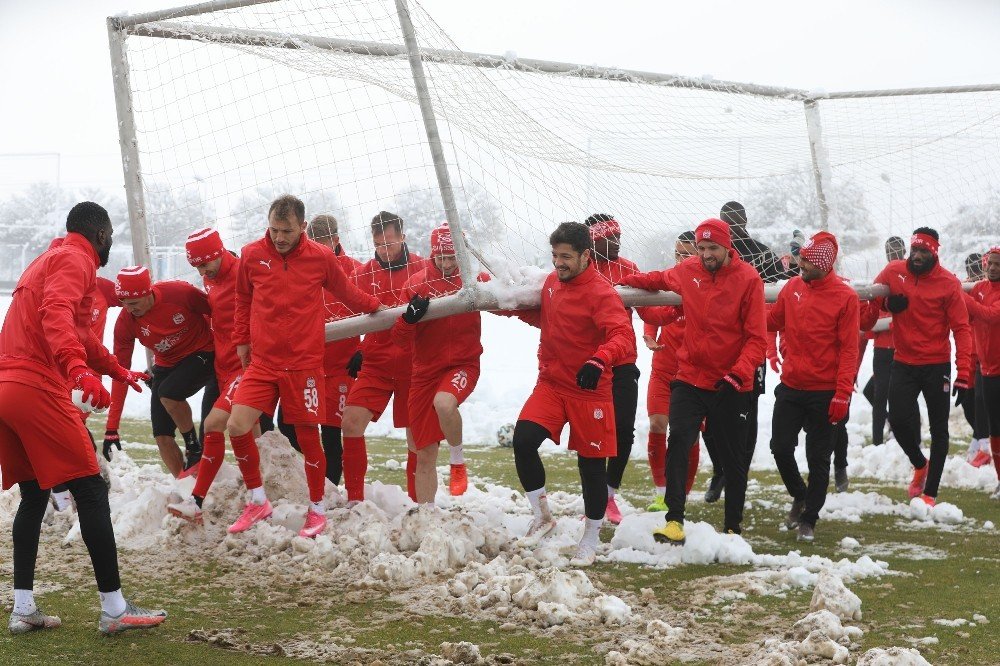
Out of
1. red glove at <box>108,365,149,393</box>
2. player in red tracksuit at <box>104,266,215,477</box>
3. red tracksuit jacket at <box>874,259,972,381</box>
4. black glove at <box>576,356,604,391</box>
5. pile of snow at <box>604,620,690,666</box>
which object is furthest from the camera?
red tracksuit jacket at <box>874,259,972,381</box>

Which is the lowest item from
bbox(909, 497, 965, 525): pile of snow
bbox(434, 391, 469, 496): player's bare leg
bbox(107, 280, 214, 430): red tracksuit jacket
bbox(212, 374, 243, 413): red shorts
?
bbox(909, 497, 965, 525): pile of snow

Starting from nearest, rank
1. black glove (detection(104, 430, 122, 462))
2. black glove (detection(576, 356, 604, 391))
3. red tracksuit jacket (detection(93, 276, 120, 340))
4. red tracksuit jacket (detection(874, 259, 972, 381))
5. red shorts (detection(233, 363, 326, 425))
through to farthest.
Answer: black glove (detection(576, 356, 604, 391))
red shorts (detection(233, 363, 326, 425))
red tracksuit jacket (detection(93, 276, 120, 340))
black glove (detection(104, 430, 122, 462))
red tracksuit jacket (detection(874, 259, 972, 381))

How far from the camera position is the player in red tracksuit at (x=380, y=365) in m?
6.13

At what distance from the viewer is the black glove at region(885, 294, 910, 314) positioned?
7082 millimetres

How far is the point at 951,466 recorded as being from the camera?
8438 millimetres

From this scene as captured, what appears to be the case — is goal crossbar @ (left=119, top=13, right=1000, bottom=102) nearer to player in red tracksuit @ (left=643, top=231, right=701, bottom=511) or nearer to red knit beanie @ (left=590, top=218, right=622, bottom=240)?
red knit beanie @ (left=590, top=218, right=622, bottom=240)

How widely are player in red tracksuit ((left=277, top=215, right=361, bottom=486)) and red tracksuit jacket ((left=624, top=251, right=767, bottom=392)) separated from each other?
2080 mm

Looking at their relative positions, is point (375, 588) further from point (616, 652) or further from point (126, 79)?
point (126, 79)

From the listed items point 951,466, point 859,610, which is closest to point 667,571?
point 859,610

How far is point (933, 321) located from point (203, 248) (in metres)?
4.65

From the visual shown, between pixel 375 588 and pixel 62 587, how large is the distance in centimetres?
140

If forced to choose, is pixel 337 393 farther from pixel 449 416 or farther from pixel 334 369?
pixel 449 416

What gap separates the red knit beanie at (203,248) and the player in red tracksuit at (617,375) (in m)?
2.18

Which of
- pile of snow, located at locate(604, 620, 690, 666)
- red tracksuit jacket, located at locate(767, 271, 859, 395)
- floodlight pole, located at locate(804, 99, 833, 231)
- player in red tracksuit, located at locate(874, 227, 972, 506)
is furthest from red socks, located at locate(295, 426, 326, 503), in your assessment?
floodlight pole, located at locate(804, 99, 833, 231)
